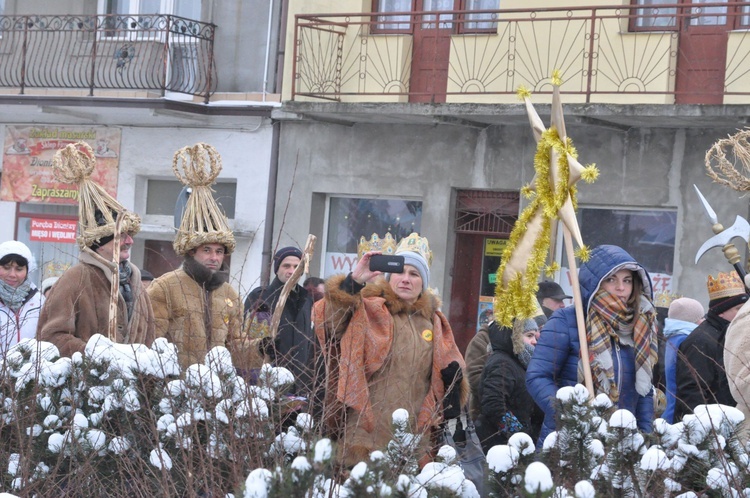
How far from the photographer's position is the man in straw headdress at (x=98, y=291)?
6.56 meters

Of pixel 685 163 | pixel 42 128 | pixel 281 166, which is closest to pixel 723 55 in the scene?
pixel 685 163

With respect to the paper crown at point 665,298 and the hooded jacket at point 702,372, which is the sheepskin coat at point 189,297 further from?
the paper crown at point 665,298

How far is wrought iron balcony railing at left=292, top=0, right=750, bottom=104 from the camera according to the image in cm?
1349

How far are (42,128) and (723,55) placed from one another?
30.5 feet

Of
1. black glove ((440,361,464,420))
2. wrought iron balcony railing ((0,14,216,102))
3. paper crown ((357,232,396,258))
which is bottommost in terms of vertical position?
black glove ((440,361,464,420))

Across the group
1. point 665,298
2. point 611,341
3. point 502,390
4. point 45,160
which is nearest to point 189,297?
point 502,390

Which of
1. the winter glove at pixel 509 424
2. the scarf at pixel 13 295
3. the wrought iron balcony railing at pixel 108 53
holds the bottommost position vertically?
the winter glove at pixel 509 424

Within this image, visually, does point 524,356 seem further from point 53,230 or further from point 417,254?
point 53,230

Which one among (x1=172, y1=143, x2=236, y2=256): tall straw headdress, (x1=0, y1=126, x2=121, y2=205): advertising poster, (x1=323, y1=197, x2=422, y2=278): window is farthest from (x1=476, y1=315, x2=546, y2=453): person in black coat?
(x1=0, y1=126, x2=121, y2=205): advertising poster

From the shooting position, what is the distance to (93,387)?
5414mm

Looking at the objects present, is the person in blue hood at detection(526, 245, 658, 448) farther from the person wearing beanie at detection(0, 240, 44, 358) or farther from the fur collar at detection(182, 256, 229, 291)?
the person wearing beanie at detection(0, 240, 44, 358)

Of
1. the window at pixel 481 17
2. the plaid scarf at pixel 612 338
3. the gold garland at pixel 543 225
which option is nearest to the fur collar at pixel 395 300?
the gold garland at pixel 543 225

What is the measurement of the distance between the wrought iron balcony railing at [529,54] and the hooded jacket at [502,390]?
20.0 ft

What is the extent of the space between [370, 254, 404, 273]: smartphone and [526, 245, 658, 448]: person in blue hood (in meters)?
0.73
